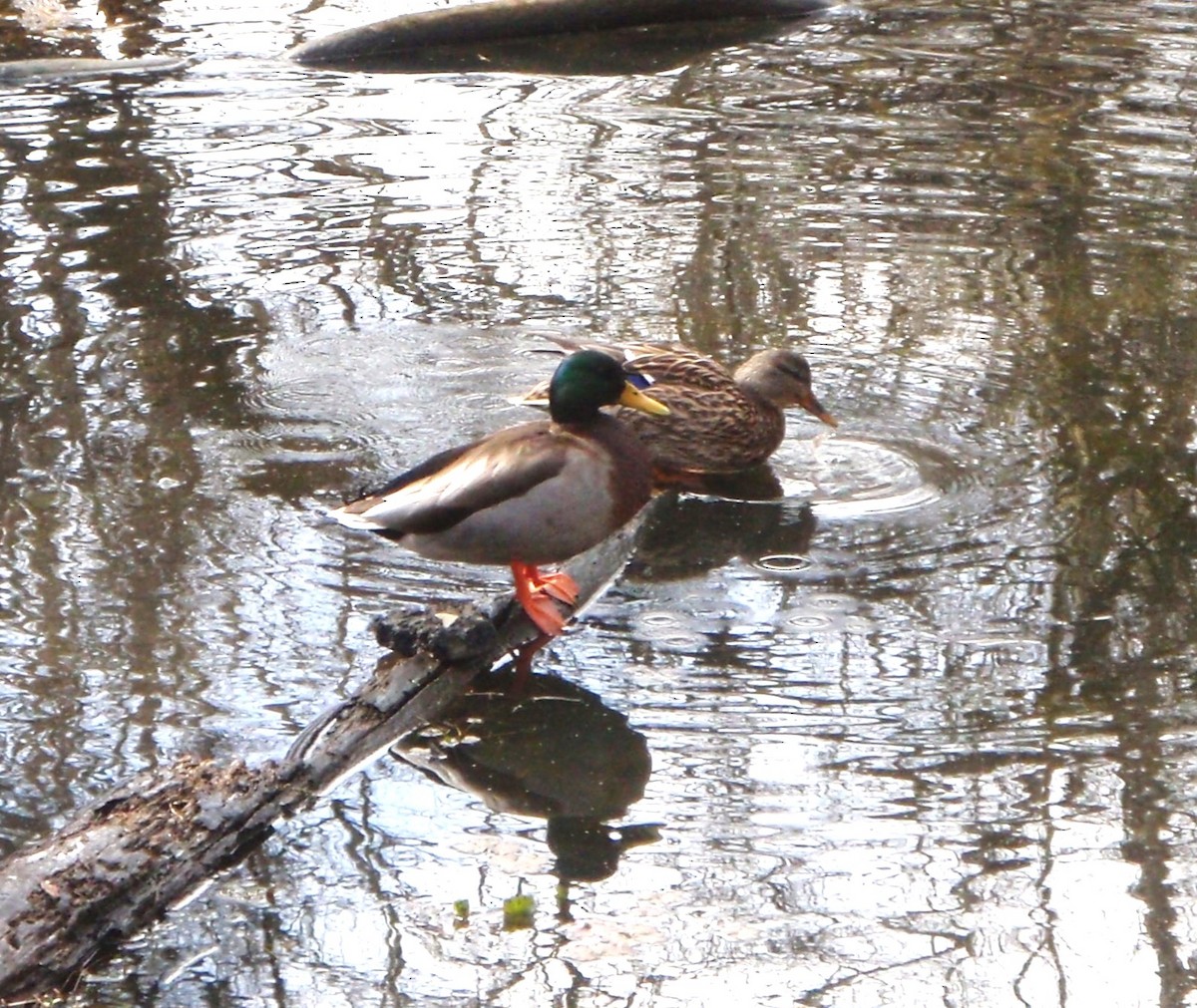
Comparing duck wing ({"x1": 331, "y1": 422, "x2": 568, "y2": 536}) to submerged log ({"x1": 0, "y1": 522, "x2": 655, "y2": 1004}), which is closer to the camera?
submerged log ({"x1": 0, "y1": 522, "x2": 655, "y2": 1004})

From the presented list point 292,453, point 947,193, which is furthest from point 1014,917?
point 947,193

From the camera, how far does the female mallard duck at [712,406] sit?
623cm

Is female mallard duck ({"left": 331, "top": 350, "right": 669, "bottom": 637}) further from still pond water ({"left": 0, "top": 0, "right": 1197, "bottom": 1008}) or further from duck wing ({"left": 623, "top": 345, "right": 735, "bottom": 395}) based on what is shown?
duck wing ({"left": 623, "top": 345, "right": 735, "bottom": 395})

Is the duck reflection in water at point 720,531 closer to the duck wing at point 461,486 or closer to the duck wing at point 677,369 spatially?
the duck wing at point 677,369

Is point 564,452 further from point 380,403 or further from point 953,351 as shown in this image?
point 953,351

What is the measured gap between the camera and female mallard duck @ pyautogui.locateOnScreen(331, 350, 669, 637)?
4.87 meters

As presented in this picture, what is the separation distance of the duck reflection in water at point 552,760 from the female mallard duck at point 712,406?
1627 mm

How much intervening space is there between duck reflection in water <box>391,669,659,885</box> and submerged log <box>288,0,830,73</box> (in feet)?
24.5

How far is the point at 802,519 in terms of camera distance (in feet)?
19.4

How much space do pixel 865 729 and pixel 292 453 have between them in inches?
100.0

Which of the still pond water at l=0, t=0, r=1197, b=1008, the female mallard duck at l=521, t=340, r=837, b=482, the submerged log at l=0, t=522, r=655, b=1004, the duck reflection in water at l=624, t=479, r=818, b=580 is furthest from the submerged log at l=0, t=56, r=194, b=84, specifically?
the submerged log at l=0, t=522, r=655, b=1004

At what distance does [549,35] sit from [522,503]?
8.04 meters

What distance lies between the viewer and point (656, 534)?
5887 mm

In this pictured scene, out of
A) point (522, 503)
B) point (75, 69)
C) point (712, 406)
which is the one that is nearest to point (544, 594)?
point (522, 503)
